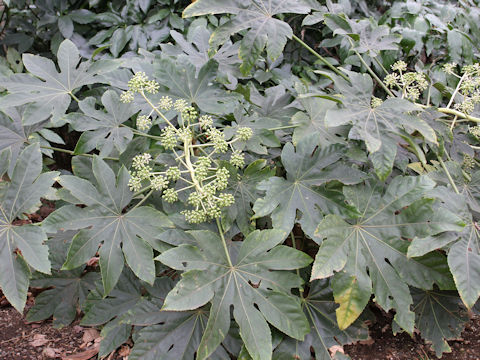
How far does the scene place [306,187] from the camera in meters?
1.69

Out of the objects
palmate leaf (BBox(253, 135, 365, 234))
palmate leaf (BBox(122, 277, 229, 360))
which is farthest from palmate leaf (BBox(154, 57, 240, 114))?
palmate leaf (BBox(122, 277, 229, 360))

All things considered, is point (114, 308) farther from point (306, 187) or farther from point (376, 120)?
point (376, 120)

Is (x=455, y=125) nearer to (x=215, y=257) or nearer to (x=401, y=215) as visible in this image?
(x=401, y=215)

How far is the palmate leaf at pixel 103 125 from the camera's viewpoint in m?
1.84

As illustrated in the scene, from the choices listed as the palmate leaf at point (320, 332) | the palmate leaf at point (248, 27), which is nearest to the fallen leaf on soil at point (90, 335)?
the palmate leaf at point (320, 332)

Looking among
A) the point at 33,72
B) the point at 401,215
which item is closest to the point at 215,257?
the point at 401,215

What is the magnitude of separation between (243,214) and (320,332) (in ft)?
1.87

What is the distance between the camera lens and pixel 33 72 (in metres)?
1.93

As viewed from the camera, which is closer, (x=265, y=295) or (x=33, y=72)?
(x=265, y=295)

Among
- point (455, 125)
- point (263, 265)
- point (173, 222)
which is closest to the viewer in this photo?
point (263, 265)

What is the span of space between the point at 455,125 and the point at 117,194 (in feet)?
5.61

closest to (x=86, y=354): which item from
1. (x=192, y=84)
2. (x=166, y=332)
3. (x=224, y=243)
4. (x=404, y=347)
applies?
(x=166, y=332)

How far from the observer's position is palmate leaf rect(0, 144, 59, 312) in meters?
Result: 1.48

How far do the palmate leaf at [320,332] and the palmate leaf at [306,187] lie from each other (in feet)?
1.15
